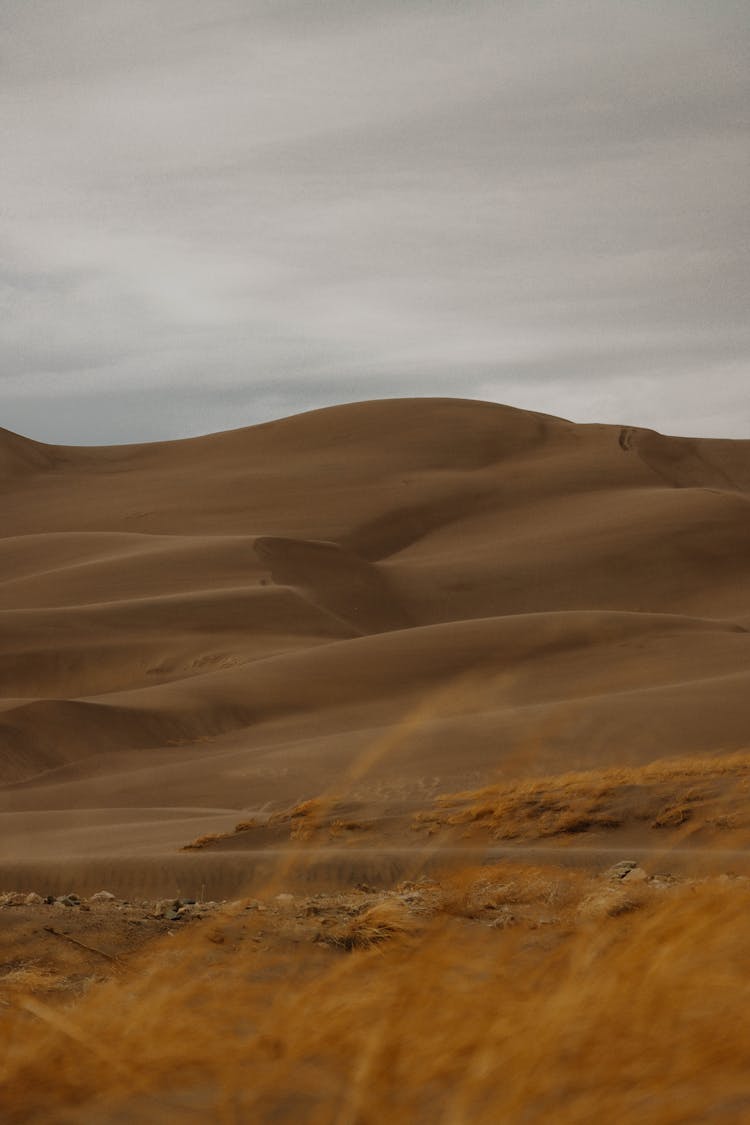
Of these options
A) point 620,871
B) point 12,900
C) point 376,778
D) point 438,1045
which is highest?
point 438,1045

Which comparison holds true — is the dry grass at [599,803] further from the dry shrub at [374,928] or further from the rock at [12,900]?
the dry shrub at [374,928]

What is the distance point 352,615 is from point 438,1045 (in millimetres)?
44118

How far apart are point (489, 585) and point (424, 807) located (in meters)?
38.8

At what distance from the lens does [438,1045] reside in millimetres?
2154

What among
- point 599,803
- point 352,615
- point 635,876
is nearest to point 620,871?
point 635,876

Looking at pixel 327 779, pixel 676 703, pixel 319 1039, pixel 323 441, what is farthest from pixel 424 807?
pixel 323 441

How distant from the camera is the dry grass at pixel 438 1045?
1.95 metres

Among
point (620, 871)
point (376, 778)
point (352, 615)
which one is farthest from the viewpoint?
point (352, 615)

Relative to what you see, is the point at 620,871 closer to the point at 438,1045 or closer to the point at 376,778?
the point at 438,1045

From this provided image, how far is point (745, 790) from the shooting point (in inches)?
396

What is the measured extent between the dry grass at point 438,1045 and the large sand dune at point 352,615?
0.55 metres

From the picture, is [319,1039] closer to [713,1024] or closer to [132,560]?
[713,1024]

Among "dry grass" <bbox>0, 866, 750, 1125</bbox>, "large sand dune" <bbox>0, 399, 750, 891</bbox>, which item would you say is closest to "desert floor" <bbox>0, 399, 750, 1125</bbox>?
"dry grass" <bbox>0, 866, 750, 1125</bbox>

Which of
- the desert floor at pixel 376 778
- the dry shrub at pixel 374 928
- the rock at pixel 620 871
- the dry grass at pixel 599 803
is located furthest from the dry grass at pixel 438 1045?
the dry grass at pixel 599 803
